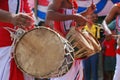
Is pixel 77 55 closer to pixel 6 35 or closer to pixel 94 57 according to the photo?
pixel 6 35

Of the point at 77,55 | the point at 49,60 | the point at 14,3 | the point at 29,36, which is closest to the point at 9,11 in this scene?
the point at 14,3

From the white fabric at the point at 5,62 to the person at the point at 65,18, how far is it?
4.75ft

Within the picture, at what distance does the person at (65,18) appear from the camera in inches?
189

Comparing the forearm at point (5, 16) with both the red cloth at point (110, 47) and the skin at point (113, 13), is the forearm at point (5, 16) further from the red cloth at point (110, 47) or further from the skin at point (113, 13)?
the red cloth at point (110, 47)

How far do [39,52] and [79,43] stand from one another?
1157 millimetres

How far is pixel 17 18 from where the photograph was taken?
316 cm

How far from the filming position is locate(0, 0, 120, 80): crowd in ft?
11.3

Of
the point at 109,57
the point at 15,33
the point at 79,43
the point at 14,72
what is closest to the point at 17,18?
the point at 15,33

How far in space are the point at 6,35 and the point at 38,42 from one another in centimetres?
28

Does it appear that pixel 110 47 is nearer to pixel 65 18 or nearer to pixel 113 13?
pixel 113 13

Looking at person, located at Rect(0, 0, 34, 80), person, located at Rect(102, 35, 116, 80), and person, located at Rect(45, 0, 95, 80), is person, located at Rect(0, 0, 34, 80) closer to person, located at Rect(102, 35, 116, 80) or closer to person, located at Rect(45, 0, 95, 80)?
person, located at Rect(45, 0, 95, 80)

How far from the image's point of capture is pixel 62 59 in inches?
134

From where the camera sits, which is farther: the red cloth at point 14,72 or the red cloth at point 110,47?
the red cloth at point 110,47

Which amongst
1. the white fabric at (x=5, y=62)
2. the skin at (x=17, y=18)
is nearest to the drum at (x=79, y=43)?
the white fabric at (x=5, y=62)
